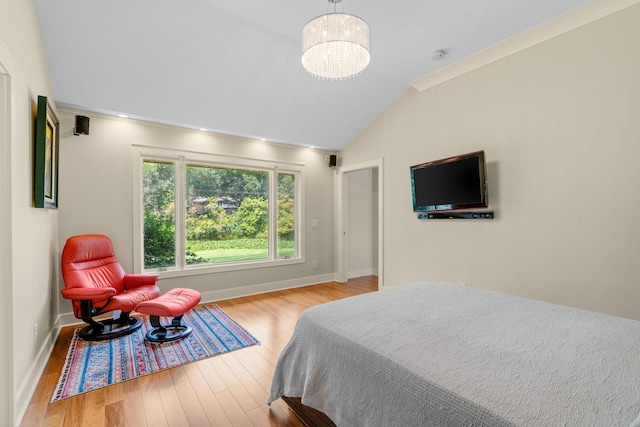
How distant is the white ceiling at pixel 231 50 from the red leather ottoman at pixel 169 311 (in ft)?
7.08

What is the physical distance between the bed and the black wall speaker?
3.30 meters

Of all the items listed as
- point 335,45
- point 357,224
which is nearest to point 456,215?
point 335,45

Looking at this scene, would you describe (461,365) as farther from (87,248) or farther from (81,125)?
(81,125)

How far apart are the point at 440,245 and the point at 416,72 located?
2.14 m

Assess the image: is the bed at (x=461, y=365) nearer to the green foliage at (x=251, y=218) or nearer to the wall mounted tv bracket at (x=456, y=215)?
the wall mounted tv bracket at (x=456, y=215)

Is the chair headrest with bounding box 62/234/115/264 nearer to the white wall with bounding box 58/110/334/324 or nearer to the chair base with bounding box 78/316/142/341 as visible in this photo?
the white wall with bounding box 58/110/334/324

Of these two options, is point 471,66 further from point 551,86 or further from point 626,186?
point 626,186

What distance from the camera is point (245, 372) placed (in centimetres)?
235

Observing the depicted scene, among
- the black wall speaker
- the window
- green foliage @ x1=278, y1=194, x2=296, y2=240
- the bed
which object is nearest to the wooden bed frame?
the bed

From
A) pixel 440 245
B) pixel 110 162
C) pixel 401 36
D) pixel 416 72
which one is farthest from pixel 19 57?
pixel 440 245

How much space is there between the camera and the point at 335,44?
2.03 metres

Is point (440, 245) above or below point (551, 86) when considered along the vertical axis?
below

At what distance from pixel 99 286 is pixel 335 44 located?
3185 millimetres

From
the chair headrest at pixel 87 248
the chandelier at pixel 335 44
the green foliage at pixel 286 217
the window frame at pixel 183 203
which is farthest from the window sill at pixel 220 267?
the chandelier at pixel 335 44
